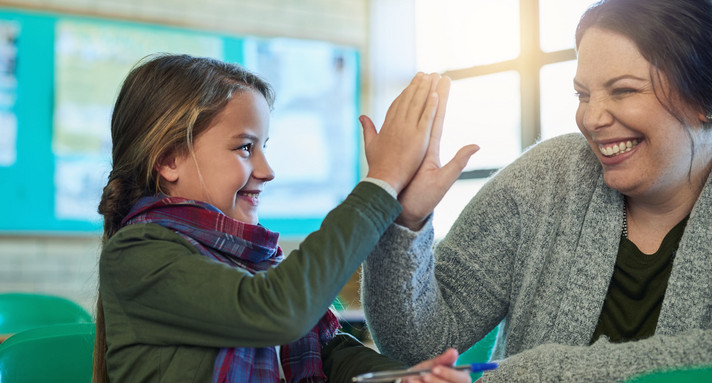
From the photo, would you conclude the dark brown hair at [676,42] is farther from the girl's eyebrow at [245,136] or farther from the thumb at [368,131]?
the girl's eyebrow at [245,136]

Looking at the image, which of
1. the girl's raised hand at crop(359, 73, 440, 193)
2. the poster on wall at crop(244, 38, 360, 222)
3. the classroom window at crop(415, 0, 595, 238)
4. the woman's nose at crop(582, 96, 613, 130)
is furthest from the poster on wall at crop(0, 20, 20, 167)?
the woman's nose at crop(582, 96, 613, 130)

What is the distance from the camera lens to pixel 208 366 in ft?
3.35

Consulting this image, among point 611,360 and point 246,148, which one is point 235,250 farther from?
point 611,360

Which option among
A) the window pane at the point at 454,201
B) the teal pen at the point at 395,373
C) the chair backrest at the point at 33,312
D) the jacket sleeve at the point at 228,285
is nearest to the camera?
the teal pen at the point at 395,373

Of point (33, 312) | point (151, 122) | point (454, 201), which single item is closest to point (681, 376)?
point (151, 122)

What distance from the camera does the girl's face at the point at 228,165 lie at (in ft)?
3.87

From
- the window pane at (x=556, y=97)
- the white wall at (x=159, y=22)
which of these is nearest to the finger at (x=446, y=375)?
the white wall at (x=159, y=22)

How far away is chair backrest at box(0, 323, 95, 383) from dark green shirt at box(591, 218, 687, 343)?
1025 millimetres

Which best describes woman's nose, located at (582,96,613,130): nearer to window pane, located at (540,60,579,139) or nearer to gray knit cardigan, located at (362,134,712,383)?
gray knit cardigan, located at (362,134,712,383)

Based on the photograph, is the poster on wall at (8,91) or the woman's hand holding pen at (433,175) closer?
the woman's hand holding pen at (433,175)

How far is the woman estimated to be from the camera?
121 centimetres

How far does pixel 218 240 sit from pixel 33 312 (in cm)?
183

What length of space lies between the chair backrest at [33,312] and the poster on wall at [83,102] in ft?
5.64

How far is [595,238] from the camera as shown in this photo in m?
1.39
